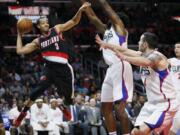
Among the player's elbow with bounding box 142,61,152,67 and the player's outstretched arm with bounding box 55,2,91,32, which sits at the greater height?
the player's outstretched arm with bounding box 55,2,91,32

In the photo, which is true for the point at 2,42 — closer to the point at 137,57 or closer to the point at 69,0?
the point at 69,0

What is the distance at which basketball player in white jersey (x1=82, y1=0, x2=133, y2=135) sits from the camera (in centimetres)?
848

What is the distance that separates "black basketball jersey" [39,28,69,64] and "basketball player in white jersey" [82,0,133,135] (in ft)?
3.29

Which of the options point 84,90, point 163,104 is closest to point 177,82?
point 163,104

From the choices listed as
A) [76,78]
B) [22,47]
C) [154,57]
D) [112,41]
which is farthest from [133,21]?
[154,57]

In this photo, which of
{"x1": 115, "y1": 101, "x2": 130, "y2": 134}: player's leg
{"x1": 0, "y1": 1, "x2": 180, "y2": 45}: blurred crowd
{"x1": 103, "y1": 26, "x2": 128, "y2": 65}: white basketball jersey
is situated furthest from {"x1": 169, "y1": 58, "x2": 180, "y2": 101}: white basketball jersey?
{"x1": 0, "y1": 1, "x2": 180, "y2": 45}: blurred crowd

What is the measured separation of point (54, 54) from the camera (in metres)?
9.36

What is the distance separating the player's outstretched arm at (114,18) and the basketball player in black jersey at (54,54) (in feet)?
2.32

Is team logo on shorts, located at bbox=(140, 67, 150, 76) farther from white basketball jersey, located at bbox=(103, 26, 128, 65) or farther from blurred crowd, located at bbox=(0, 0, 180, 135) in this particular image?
blurred crowd, located at bbox=(0, 0, 180, 135)

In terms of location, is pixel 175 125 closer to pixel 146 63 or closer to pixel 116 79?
pixel 116 79

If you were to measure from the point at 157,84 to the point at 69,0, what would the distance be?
704 inches

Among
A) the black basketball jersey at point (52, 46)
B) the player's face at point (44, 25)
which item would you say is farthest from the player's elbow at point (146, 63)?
the player's face at point (44, 25)

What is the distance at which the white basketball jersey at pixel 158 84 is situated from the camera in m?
7.75

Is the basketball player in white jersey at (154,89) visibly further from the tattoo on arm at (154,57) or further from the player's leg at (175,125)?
the player's leg at (175,125)
